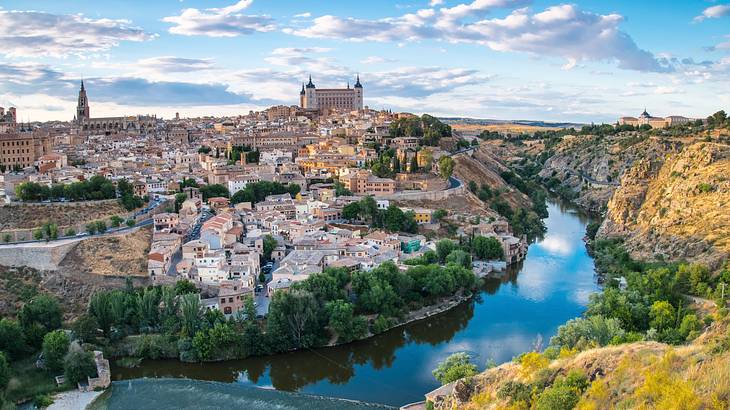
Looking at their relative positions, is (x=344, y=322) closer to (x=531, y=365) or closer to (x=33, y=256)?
(x=531, y=365)

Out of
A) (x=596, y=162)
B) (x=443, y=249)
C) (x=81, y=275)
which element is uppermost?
(x=596, y=162)

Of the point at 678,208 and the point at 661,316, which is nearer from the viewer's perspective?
the point at 661,316

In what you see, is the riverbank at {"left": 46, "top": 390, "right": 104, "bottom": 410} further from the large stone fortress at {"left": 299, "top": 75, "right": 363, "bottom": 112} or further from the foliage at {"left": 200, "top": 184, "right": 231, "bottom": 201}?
the large stone fortress at {"left": 299, "top": 75, "right": 363, "bottom": 112}

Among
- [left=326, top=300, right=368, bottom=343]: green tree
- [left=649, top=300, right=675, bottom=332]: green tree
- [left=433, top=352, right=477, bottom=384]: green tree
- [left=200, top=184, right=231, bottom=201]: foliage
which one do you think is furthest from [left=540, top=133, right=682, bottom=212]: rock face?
[left=433, top=352, right=477, bottom=384]: green tree

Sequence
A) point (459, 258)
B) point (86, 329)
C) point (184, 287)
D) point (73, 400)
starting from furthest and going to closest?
point (459, 258)
point (184, 287)
point (86, 329)
point (73, 400)

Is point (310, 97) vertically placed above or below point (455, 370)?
above

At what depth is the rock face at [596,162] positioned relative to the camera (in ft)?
116

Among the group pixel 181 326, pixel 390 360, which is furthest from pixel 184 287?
pixel 390 360

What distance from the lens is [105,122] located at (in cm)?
5219

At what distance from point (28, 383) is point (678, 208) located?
64.3ft

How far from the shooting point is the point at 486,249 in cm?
2175

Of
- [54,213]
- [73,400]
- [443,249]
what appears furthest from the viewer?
[54,213]

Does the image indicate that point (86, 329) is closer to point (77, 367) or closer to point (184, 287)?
point (77, 367)

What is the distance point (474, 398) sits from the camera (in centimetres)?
814
